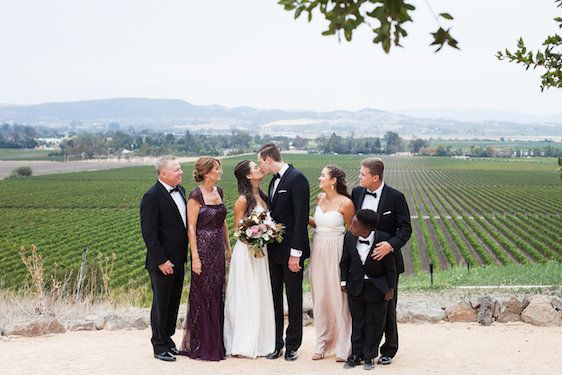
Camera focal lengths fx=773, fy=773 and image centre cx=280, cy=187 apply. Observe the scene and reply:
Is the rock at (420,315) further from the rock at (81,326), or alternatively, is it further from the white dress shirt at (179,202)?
the rock at (81,326)

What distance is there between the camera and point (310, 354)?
Answer: 278 inches

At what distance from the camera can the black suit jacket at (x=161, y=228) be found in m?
6.66

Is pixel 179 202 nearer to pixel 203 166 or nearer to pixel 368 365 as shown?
pixel 203 166

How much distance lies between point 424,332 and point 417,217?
4944cm

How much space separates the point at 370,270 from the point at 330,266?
54cm

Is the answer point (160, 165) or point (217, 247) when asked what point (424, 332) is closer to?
point (217, 247)

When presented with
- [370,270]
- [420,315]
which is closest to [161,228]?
[370,270]

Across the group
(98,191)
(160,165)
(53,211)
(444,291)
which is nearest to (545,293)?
(444,291)

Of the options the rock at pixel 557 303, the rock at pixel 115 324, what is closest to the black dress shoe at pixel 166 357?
the rock at pixel 115 324

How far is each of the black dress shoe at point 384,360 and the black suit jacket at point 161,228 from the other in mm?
1940

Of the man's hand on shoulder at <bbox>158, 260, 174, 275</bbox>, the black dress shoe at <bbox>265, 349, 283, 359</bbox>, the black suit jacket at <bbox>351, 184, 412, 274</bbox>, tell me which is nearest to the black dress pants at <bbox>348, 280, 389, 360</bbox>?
the black suit jacket at <bbox>351, 184, 412, 274</bbox>

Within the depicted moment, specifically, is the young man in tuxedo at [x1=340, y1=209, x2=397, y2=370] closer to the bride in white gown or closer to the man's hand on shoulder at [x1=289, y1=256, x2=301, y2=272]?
the man's hand on shoulder at [x1=289, y1=256, x2=301, y2=272]

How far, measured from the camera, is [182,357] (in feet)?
22.7

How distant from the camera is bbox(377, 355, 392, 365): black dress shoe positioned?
654cm
